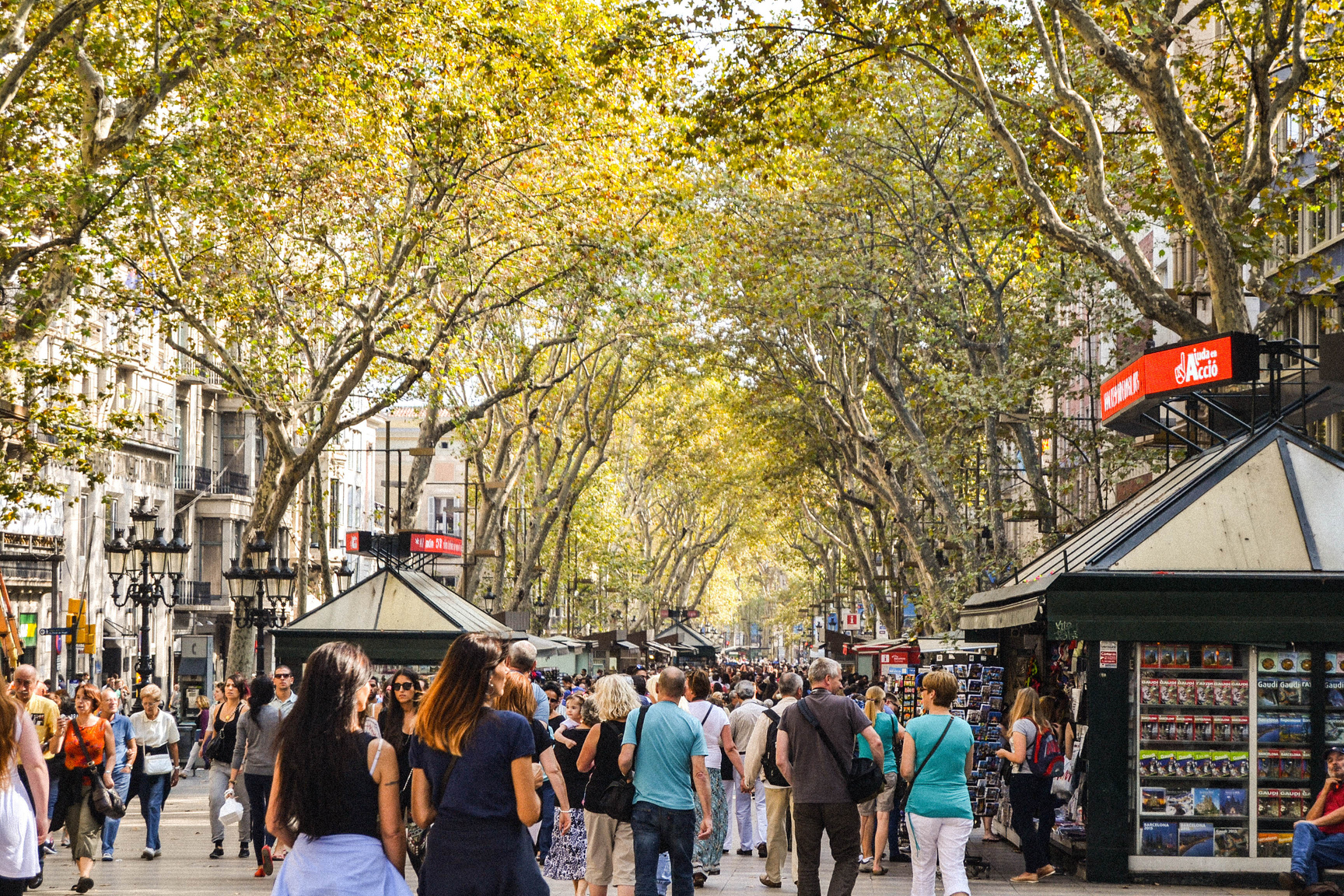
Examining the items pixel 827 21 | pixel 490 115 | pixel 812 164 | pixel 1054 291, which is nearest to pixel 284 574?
pixel 490 115

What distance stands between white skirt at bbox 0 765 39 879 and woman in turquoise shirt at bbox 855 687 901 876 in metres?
7.45

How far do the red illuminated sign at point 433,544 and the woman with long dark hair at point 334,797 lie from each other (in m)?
16.0

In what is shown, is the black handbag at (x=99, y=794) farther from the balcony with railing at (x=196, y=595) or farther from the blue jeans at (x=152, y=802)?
the balcony with railing at (x=196, y=595)

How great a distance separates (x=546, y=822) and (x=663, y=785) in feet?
9.97

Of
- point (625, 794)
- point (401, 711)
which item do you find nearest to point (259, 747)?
point (401, 711)

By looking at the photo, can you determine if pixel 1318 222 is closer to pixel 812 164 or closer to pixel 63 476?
pixel 812 164

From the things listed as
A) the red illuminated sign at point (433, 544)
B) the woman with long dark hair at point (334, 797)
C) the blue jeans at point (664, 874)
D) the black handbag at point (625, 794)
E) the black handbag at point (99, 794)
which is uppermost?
the red illuminated sign at point (433, 544)

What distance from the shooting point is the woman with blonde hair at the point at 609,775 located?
30.0 feet

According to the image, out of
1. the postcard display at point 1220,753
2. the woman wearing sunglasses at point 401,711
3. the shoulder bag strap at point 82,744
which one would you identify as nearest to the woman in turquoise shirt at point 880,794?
the postcard display at point 1220,753

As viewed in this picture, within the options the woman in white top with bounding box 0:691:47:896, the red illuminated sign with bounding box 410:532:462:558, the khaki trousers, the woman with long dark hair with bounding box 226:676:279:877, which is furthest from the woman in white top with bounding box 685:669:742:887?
the red illuminated sign with bounding box 410:532:462:558

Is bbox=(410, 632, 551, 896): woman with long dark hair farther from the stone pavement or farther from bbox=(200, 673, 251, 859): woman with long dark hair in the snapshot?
bbox=(200, 673, 251, 859): woman with long dark hair

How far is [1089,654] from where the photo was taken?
12.2m

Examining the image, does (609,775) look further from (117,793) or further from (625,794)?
(117,793)

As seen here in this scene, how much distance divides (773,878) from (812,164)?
1483 centimetres
